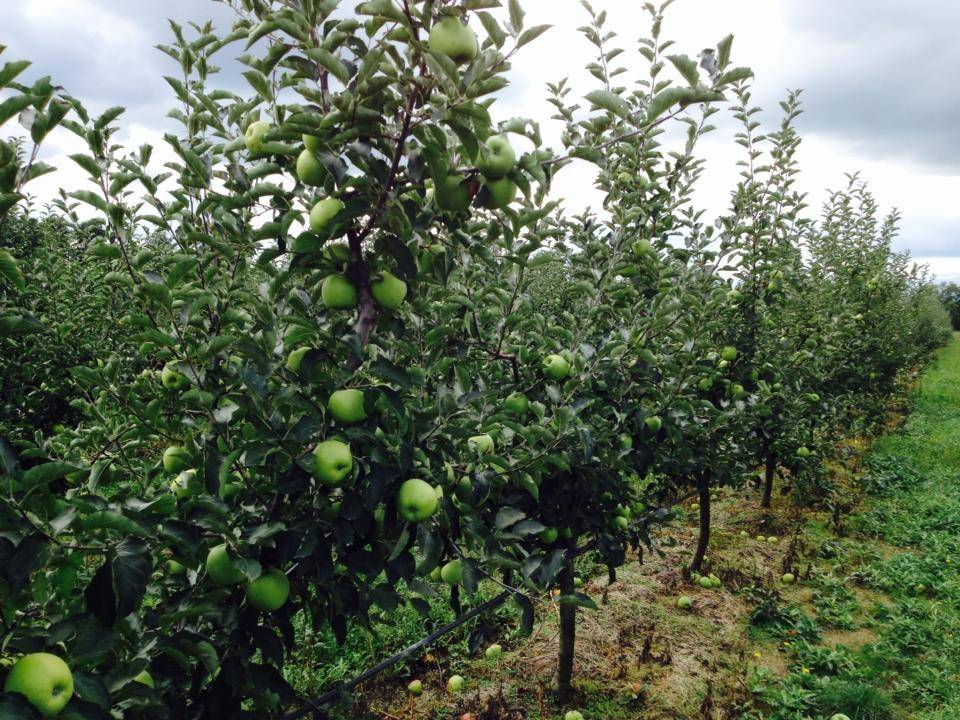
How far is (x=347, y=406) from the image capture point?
1.51 m

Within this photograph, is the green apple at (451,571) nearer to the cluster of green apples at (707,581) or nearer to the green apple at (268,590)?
the green apple at (268,590)

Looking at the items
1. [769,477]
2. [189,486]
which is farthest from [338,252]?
[769,477]

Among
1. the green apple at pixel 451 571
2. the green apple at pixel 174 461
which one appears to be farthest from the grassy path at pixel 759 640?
the green apple at pixel 174 461

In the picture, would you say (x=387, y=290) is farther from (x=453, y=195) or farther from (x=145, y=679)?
(x=145, y=679)

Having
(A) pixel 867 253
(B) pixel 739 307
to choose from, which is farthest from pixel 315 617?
(A) pixel 867 253

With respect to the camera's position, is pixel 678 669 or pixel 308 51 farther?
pixel 678 669

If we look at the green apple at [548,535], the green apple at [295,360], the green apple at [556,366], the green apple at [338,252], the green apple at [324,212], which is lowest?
the green apple at [548,535]

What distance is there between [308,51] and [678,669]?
4221 mm

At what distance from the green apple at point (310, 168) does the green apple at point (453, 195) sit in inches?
12.0

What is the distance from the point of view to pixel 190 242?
2273 millimetres

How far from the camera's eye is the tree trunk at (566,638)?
348 centimetres

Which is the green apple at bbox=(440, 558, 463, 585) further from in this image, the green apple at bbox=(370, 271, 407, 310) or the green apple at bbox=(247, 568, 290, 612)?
the green apple at bbox=(370, 271, 407, 310)

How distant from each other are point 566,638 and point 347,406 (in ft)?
8.94

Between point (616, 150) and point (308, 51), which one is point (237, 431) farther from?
point (616, 150)
